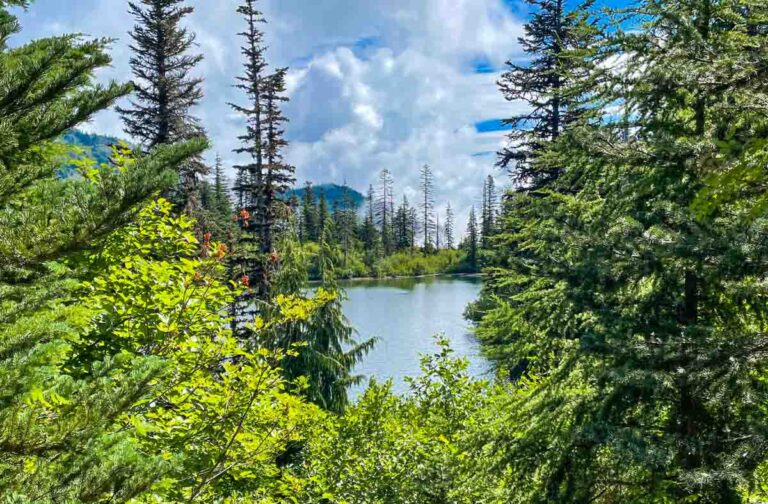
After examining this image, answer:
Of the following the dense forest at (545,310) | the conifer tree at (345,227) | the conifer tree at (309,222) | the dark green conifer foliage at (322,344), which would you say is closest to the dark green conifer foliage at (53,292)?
the dense forest at (545,310)

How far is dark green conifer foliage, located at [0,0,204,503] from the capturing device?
2553mm

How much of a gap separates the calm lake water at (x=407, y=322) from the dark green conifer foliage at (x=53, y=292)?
9588 millimetres

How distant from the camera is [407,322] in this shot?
43.3m

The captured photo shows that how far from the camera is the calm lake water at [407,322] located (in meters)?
27.8

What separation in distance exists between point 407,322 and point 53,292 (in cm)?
4102

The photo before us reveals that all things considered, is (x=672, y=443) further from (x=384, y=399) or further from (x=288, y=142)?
(x=288, y=142)

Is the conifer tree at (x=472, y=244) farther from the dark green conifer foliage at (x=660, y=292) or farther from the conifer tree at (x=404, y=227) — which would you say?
the dark green conifer foliage at (x=660, y=292)

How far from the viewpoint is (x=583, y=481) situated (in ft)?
15.7

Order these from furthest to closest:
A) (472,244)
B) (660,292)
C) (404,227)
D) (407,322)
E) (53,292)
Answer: (404,227) → (472,244) → (407,322) → (660,292) → (53,292)

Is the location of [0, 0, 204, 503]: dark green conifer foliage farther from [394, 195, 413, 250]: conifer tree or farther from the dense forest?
[394, 195, 413, 250]: conifer tree

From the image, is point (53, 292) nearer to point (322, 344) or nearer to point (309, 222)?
point (322, 344)

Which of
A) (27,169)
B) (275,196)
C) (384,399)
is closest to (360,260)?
(275,196)

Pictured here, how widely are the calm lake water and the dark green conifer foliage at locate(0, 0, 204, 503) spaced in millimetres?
9588

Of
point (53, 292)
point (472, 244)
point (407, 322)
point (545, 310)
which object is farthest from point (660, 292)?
point (472, 244)
